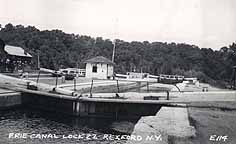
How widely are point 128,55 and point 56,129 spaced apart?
130 feet

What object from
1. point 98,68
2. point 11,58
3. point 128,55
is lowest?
point 98,68

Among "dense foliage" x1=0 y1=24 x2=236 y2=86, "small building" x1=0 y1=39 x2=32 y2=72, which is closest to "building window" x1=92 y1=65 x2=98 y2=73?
"small building" x1=0 y1=39 x2=32 y2=72

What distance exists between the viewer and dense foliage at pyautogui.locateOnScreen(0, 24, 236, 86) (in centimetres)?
3425

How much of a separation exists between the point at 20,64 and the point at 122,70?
2005 centimetres

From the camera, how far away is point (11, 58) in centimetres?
2156

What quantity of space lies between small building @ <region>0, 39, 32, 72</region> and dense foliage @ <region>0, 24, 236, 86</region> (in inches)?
→ 292

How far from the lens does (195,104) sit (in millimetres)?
10180

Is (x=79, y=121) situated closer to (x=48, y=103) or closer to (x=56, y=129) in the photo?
(x=56, y=129)

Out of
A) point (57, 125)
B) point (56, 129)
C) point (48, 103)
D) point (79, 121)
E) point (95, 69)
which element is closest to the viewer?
point (56, 129)

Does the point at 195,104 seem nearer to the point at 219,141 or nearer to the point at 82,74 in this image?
the point at 219,141

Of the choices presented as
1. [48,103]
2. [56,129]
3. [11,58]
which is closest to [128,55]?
[11,58]

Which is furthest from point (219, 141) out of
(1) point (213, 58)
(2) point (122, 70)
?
(1) point (213, 58)

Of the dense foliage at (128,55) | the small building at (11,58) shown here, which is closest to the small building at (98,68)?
the small building at (11,58)

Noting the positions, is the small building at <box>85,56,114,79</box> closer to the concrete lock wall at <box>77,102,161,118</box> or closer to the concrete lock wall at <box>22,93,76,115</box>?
the concrete lock wall at <box>22,93,76,115</box>
